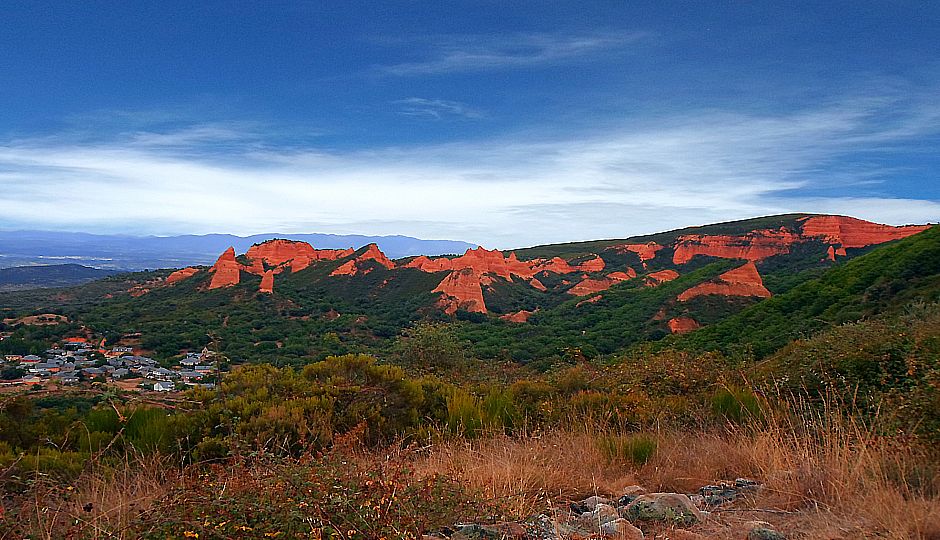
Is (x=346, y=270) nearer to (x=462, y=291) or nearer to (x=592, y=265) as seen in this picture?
(x=462, y=291)

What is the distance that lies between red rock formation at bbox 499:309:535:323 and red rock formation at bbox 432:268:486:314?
2178mm

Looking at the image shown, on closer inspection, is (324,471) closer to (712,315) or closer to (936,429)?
(936,429)

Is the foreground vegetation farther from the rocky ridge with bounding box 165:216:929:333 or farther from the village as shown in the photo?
the rocky ridge with bounding box 165:216:929:333

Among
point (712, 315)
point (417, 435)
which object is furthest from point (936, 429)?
point (712, 315)

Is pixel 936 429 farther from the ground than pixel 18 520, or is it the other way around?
pixel 936 429

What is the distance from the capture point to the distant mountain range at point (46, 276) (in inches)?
2987

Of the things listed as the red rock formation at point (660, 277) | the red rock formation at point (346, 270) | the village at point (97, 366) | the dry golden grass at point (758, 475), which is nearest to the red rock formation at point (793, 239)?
the red rock formation at point (660, 277)

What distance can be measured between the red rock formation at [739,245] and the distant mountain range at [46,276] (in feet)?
268

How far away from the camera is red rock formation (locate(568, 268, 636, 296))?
61.2 meters

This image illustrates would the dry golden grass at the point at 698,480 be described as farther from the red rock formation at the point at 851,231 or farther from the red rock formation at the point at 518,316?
the red rock formation at the point at 851,231

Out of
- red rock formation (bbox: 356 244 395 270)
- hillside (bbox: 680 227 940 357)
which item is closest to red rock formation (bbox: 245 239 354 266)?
red rock formation (bbox: 356 244 395 270)

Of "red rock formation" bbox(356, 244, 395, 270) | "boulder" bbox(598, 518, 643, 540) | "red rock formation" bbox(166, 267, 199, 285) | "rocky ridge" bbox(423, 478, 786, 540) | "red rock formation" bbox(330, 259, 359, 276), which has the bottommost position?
"red rock formation" bbox(166, 267, 199, 285)

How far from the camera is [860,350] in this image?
6480mm

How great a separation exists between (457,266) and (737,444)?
55.1 m
